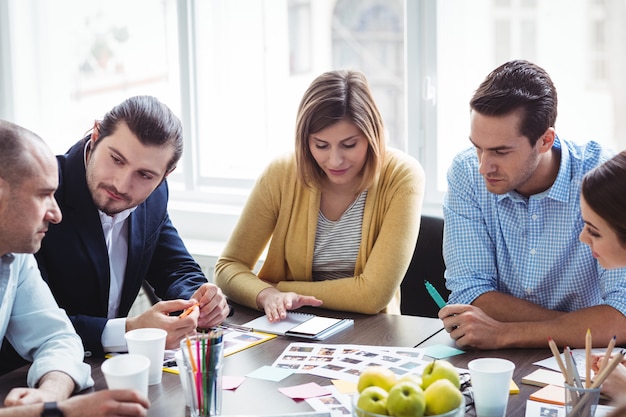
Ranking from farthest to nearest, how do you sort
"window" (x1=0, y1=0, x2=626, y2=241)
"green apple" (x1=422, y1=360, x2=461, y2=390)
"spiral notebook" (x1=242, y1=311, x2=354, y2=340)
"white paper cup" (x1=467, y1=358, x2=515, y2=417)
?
"window" (x1=0, y1=0, x2=626, y2=241) → "spiral notebook" (x1=242, y1=311, x2=354, y2=340) → "white paper cup" (x1=467, y1=358, x2=515, y2=417) → "green apple" (x1=422, y1=360, x2=461, y2=390)

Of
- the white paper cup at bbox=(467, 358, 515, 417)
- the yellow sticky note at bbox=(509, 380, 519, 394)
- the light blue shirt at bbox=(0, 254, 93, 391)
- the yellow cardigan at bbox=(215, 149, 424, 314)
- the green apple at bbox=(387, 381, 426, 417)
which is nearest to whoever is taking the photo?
the green apple at bbox=(387, 381, 426, 417)

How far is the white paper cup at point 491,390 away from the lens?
1.52 meters

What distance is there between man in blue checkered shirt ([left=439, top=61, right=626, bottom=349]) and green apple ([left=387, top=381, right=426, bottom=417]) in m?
0.81

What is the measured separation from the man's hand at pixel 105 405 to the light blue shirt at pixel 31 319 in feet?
0.88

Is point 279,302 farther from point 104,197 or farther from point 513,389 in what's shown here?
point 513,389

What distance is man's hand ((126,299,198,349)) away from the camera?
1.98 metres

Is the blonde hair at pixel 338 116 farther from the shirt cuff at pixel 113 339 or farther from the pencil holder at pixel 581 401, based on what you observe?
the pencil holder at pixel 581 401

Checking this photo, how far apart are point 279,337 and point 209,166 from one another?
2142mm

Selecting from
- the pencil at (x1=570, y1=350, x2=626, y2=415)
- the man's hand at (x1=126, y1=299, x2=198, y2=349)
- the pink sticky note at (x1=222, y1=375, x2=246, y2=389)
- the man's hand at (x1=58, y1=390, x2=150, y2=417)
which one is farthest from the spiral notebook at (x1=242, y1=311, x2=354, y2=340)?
the pencil at (x1=570, y1=350, x2=626, y2=415)

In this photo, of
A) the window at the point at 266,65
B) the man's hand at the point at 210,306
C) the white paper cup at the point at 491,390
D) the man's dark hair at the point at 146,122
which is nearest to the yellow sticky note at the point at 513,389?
the white paper cup at the point at 491,390

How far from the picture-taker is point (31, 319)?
1.85 metres

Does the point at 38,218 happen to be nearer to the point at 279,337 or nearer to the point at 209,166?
the point at 279,337

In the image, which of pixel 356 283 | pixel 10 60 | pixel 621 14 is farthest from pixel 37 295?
pixel 10 60

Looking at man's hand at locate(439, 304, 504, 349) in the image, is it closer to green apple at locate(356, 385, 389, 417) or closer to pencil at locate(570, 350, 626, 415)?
pencil at locate(570, 350, 626, 415)
